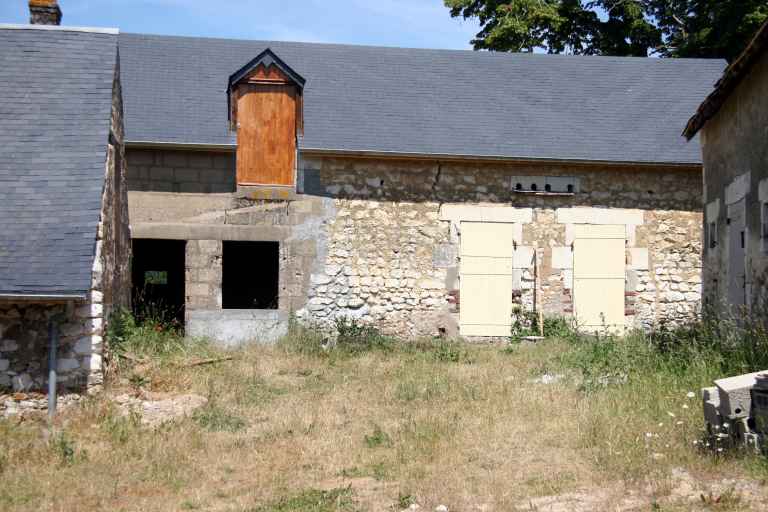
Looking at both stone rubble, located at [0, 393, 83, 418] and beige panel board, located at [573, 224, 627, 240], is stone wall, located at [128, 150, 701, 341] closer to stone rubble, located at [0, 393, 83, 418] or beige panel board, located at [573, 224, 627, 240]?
beige panel board, located at [573, 224, 627, 240]

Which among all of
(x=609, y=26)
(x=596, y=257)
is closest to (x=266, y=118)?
(x=596, y=257)

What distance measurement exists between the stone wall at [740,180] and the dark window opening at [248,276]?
873cm

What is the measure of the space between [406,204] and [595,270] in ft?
10.9

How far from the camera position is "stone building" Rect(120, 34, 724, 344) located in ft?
44.8

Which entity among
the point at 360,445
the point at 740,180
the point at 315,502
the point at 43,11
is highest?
the point at 43,11

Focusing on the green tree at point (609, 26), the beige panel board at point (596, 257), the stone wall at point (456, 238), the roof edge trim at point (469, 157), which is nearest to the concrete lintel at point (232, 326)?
the stone wall at point (456, 238)

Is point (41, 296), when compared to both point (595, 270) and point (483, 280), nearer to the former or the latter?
point (483, 280)

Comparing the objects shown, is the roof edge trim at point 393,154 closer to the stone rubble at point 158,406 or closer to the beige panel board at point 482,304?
the beige panel board at point 482,304

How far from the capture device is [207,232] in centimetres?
1351

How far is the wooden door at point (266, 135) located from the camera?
545 inches

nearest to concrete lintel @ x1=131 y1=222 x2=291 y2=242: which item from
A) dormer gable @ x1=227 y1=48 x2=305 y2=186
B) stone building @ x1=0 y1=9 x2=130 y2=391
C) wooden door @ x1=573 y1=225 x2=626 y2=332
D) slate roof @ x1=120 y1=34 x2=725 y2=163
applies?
dormer gable @ x1=227 y1=48 x2=305 y2=186

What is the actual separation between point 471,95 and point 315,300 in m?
4.92

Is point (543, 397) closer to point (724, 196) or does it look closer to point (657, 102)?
point (724, 196)

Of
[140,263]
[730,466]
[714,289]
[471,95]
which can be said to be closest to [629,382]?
[730,466]
